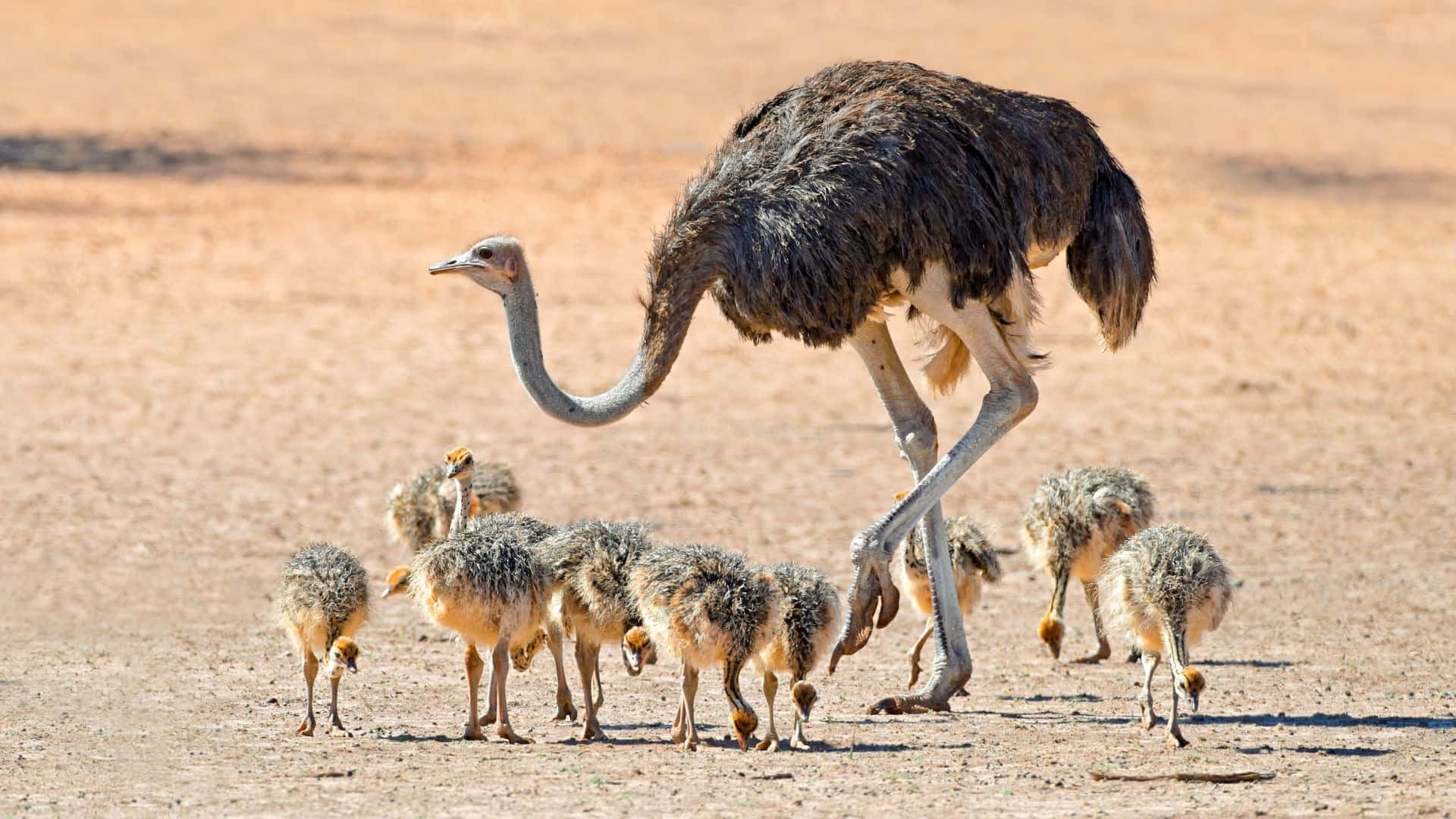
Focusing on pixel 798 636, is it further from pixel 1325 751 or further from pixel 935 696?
pixel 1325 751

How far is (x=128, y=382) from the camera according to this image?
1543 cm

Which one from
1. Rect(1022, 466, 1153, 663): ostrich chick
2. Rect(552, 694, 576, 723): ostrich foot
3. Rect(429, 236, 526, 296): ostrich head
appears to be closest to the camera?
Rect(552, 694, 576, 723): ostrich foot

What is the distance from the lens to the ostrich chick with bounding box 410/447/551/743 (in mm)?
7438

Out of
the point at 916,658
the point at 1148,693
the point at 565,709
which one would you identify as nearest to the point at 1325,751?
the point at 1148,693

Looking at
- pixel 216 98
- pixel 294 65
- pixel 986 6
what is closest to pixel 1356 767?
pixel 216 98

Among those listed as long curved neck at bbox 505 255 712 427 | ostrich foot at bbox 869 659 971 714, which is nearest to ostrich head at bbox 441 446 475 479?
long curved neck at bbox 505 255 712 427

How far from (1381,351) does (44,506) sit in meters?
11.1

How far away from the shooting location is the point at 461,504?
28.3 feet

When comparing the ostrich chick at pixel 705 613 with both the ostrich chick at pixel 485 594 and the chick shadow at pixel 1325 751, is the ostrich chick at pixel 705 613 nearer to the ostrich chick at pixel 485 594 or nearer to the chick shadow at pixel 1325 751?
the ostrich chick at pixel 485 594

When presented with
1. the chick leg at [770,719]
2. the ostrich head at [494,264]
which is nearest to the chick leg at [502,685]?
the chick leg at [770,719]

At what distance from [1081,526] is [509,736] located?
313cm

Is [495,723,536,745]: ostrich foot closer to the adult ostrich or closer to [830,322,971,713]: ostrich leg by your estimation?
the adult ostrich

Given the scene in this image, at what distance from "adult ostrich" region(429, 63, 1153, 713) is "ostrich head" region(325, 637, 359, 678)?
126 centimetres

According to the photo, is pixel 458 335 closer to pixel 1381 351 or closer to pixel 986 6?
pixel 1381 351
